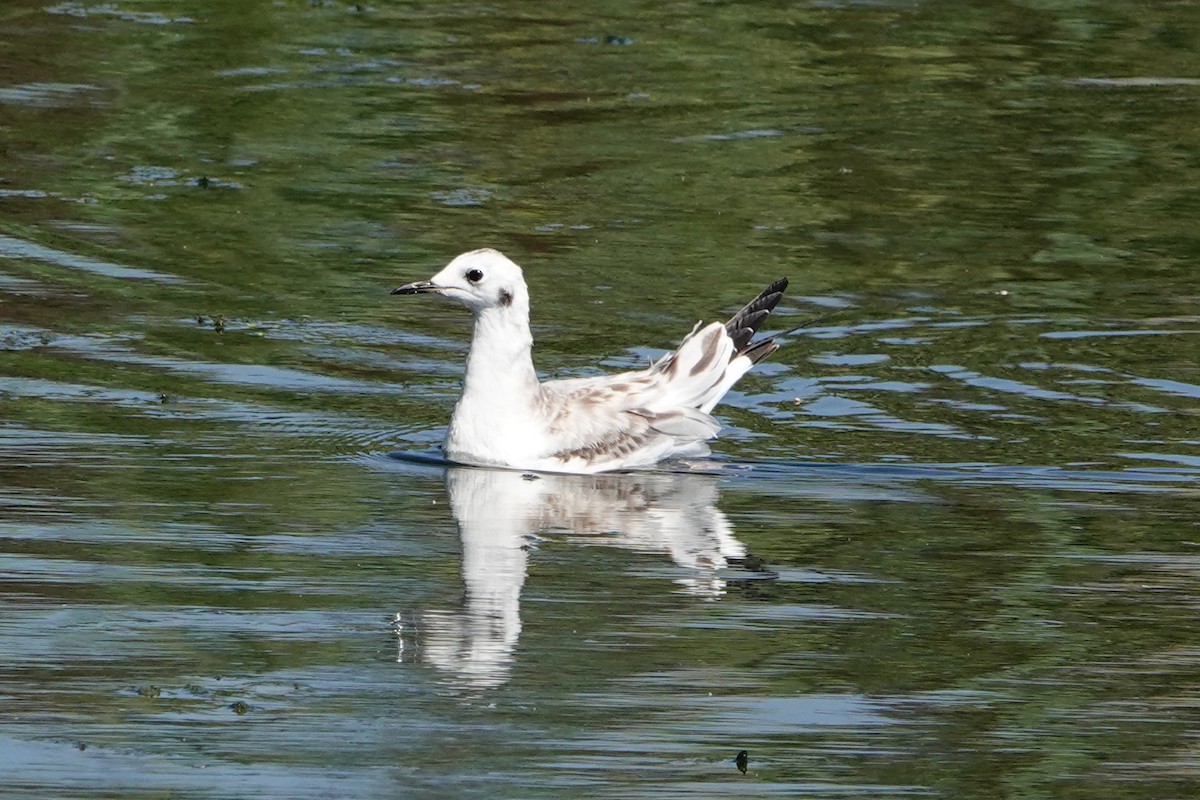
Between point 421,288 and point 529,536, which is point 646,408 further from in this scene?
point 529,536

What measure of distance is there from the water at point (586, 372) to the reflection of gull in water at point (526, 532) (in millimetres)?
28

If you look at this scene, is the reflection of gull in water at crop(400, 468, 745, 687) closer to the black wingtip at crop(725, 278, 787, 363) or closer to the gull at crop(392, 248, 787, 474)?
the gull at crop(392, 248, 787, 474)

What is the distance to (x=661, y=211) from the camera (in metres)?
13.8

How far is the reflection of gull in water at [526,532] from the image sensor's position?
6785 mm

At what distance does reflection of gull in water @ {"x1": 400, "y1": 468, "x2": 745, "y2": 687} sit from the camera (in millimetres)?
6785

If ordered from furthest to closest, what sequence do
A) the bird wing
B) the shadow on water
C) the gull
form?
the bird wing < the gull < the shadow on water

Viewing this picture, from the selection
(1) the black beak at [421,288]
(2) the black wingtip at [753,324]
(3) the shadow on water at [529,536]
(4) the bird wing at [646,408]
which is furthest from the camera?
(2) the black wingtip at [753,324]

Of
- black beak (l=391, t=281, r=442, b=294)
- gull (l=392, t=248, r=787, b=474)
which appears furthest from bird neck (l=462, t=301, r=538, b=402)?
black beak (l=391, t=281, r=442, b=294)

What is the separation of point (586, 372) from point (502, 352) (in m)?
1.56

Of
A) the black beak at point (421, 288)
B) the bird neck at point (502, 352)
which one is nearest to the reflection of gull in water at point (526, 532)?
the bird neck at point (502, 352)

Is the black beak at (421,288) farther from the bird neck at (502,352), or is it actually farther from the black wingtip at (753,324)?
the black wingtip at (753,324)

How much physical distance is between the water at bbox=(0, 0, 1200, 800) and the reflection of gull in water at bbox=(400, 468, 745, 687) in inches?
1.1

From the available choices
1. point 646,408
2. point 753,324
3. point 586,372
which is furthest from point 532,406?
point 586,372

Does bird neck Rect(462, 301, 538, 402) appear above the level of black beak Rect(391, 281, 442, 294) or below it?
below
